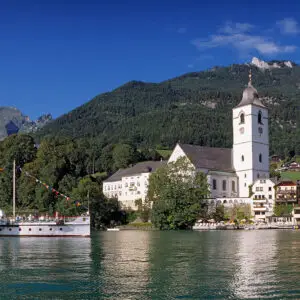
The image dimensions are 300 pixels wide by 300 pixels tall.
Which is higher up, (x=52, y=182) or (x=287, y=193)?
(x=52, y=182)

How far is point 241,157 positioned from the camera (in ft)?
363

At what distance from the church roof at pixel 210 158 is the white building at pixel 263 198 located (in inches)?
327

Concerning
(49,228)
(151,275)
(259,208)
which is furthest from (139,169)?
(151,275)

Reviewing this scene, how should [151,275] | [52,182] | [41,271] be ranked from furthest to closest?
[52,182] < [41,271] < [151,275]

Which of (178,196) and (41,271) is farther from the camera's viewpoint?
(178,196)

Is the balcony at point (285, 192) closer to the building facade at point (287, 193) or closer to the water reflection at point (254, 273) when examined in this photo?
the building facade at point (287, 193)

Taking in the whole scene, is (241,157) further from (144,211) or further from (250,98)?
(144,211)

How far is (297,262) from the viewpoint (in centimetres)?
3466

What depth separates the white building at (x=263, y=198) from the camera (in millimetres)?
103688

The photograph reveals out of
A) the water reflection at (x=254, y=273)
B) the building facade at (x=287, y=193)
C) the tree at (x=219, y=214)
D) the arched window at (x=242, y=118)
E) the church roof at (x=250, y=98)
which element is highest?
the church roof at (x=250, y=98)

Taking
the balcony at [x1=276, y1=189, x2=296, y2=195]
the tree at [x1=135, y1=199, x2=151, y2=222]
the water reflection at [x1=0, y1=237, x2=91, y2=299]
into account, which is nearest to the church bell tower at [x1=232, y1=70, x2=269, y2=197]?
the balcony at [x1=276, y1=189, x2=296, y2=195]

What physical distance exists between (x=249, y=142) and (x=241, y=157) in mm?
3550

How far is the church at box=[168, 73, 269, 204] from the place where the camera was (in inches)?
4269

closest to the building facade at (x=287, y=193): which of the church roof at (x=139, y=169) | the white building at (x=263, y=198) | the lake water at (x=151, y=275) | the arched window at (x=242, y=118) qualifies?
the white building at (x=263, y=198)
